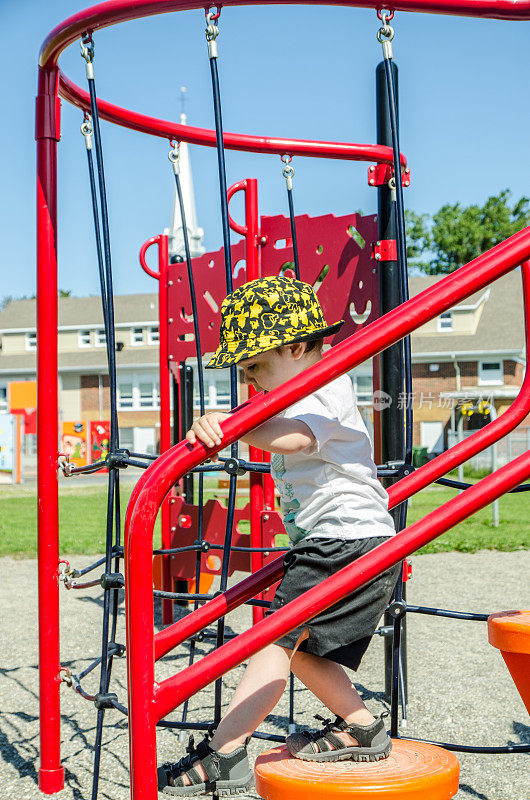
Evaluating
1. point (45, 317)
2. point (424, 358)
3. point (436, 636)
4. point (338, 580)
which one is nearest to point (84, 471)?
point (45, 317)

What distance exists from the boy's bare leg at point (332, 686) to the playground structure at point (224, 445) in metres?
0.21

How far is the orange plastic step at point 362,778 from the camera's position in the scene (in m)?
1.43

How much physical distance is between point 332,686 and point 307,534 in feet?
1.00

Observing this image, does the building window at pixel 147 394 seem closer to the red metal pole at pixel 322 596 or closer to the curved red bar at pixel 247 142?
the curved red bar at pixel 247 142

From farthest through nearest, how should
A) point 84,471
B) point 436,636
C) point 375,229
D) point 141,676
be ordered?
point 436,636 < point 375,229 < point 84,471 < point 141,676

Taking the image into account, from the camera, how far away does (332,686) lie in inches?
66.3

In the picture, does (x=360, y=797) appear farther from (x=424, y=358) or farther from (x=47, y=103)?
(x=424, y=358)

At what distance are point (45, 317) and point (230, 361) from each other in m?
1.14

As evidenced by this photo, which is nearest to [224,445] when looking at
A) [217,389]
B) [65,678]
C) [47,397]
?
[47,397]

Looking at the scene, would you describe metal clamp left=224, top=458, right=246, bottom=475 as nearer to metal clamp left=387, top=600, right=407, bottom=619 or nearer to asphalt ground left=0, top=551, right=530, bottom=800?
metal clamp left=387, top=600, right=407, bottom=619

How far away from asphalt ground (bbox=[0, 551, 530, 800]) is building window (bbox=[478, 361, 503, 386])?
72.4 feet

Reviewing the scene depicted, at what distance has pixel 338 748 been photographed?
1672mm

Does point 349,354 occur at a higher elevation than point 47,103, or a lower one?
lower

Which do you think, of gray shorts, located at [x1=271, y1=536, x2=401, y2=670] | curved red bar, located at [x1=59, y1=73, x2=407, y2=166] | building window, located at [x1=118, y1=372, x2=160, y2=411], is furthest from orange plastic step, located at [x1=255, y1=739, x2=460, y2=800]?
building window, located at [x1=118, y1=372, x2=160, y2=411]
